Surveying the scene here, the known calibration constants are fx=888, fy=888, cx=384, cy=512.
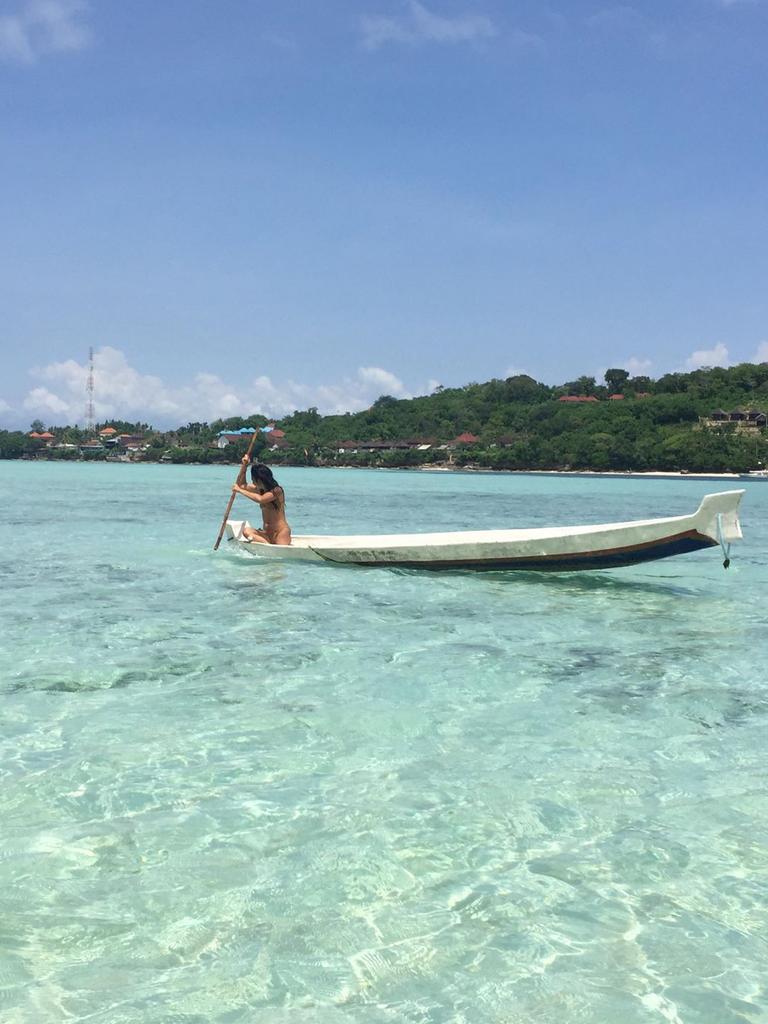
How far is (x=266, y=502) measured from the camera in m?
13.2

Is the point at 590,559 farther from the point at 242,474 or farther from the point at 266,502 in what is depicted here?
the point at 242,474

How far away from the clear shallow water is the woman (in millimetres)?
3463

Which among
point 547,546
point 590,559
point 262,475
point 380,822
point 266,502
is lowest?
point 380,822

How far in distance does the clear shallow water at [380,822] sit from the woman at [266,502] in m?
3.46

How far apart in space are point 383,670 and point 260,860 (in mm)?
3785

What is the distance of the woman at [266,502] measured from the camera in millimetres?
12883

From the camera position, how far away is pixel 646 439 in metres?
112

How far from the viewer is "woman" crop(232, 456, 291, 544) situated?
1288 cm

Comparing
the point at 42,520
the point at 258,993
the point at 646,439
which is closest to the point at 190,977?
the point at 258,993

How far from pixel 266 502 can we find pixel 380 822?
9.13 metres

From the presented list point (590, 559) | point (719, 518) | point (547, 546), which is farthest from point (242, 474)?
point (719, 518)

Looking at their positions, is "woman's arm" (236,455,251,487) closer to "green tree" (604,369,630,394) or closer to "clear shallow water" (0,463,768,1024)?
"clear shallow water" (0,463,768,1024)

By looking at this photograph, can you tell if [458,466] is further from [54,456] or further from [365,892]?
[365,892]

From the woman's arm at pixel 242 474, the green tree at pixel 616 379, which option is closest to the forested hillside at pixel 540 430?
the green tree at pixel 616 379
